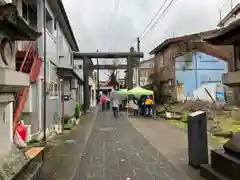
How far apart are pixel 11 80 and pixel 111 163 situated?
14.1 feet

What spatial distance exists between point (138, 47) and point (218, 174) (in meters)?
30.7

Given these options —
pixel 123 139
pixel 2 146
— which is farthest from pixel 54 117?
pixel 2 146

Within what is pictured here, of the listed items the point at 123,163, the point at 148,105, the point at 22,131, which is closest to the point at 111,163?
the point at 123,163

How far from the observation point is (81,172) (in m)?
8.08

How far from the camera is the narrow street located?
→ 773cm

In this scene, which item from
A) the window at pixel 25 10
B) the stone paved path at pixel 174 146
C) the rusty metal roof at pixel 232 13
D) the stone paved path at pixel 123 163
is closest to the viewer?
the stone paved path at pixel 123 163

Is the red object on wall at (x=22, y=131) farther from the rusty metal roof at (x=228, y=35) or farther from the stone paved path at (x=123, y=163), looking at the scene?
the rusty metal roof at (x=228, y=35)

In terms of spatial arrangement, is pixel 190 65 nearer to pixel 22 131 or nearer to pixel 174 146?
pixel 174 146

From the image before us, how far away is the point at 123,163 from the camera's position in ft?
29.6

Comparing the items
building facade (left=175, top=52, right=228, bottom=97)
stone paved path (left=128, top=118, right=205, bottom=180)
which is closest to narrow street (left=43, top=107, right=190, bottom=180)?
stone paved path (left=128, top=118, right=205, bottom=180)

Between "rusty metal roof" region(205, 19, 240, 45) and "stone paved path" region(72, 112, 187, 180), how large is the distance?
10.2 ft

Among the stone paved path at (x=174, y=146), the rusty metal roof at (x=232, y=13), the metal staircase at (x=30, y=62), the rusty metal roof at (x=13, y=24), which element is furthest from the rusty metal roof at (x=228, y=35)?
the rusty metal roof at (x=232, y=13)

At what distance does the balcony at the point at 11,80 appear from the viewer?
17.6 feet

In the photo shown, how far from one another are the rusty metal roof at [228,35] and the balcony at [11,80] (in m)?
3.93
